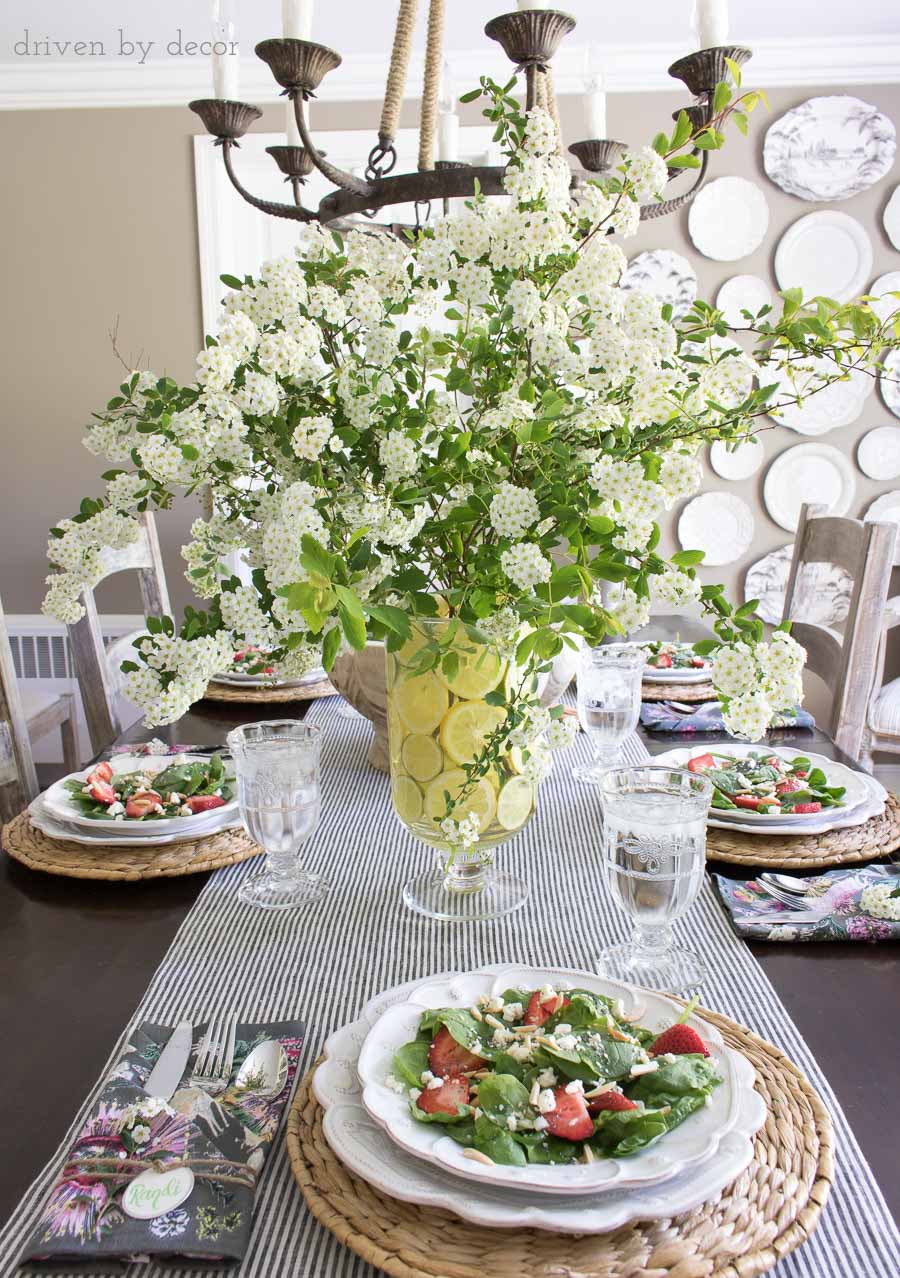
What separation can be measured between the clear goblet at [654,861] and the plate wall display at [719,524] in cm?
289

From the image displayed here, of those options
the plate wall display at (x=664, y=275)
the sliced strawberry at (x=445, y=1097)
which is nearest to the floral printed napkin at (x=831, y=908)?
the sliced strawberry at (x=445, y=1097)

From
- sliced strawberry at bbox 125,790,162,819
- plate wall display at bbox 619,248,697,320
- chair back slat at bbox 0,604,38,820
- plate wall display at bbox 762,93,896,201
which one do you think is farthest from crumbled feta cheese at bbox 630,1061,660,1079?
plate wall display at bbox 762,93,896,201

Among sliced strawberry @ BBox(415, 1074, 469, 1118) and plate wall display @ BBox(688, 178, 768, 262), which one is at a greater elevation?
plate wall display @ BBox(688, 178, 768, 262)

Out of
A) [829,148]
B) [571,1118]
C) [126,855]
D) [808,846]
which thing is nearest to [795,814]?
[808,846]

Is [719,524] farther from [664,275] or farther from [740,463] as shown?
[664,275]

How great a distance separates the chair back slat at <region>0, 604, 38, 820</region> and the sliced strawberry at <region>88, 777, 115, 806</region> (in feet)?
1.71

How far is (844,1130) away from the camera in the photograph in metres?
0.70

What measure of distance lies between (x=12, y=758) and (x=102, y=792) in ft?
1.85

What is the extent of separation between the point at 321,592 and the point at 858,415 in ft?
11.3

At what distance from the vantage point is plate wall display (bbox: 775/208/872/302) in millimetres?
3533

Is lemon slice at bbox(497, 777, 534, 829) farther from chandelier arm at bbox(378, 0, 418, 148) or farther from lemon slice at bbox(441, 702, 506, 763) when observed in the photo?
chandelier arm at bbox(378, 0, 418, 148)

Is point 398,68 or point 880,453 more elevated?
point 398,68

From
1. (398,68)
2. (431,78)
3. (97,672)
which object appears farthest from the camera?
(97,672)

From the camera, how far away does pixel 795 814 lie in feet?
3.94
